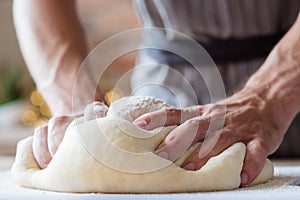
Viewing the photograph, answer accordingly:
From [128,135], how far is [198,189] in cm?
10

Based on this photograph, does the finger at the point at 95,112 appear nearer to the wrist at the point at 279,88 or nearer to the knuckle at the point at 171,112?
the knuckle at the point at 171,112

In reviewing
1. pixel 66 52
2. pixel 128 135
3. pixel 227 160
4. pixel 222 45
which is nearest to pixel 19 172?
pixel 128 135

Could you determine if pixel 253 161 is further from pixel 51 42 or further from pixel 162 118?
pixel 51 42

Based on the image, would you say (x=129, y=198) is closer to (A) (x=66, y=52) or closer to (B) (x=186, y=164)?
(B) (x=186, y=164)

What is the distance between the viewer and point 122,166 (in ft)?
2.42

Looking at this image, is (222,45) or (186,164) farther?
(222,45)

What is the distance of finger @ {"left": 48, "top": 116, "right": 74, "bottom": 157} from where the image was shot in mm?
828

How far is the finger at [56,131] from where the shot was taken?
0.83 m

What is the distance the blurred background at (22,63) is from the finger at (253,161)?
1.91m

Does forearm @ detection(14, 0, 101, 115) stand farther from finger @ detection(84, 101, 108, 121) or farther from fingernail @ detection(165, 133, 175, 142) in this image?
fingernail @ detection(165, 133, 175, 142)

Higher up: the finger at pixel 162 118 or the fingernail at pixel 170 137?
the finger at pixel 162 118

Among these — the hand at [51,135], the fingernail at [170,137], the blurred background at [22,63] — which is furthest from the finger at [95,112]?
the blurred background at [22,63]

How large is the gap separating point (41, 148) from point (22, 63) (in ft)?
8.80

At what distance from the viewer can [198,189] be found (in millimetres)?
725
